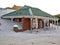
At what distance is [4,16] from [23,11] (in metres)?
4.23

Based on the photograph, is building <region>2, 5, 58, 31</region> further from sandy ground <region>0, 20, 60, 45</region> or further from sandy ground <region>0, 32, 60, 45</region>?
sandy ground <region>0, 32, 60, 45</region>

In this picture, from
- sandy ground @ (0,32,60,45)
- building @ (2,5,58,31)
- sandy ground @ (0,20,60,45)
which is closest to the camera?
sandy ground @ (0,32,60,45)

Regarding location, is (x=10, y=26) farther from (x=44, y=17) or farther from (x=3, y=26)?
(x=44, y=17)

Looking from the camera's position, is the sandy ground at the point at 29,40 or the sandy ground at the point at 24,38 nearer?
the sandy ground at the point at 29,40

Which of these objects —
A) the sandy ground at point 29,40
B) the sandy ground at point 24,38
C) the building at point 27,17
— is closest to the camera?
the sandy ground at point 29,40

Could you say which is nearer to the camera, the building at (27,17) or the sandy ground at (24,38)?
the sandy ground at (24,38)

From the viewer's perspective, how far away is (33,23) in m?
38.3

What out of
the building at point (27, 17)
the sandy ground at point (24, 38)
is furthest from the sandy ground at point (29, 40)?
the building at point (27, 17)

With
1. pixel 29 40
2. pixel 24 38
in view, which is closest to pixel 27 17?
pixel 24 38

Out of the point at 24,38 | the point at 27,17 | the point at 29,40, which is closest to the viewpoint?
the point at 29,40

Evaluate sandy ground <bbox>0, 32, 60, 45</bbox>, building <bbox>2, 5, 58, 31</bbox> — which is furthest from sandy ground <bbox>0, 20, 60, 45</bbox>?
building <bbox>2, 5, 58, 31</bbox>

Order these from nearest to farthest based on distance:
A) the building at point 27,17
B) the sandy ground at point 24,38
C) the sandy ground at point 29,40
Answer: the sandy ground at point 29,40 < the sandy ground at point 24,38 < the building at point 27,17

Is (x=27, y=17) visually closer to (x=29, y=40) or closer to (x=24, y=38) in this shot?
(x=24, y=38)

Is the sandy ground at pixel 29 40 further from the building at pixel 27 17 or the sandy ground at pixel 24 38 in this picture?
the building at pixel 27 17
